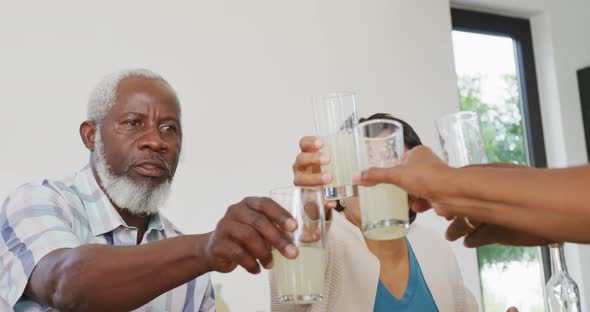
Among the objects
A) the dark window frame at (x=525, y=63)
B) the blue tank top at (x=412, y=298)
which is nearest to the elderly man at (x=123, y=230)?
the blue tank top at (x=412, y=298)

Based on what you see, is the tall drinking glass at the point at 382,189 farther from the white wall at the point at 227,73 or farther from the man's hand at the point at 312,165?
the white wall at the point at 227,73

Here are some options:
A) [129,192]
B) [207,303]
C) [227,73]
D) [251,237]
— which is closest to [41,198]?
[129,192]

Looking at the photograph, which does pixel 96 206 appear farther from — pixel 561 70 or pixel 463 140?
pixel 561 70

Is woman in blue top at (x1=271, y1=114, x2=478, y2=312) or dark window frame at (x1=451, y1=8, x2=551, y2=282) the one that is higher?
dark window frame at (x1=451, y1=8, x2=551, y2=282)

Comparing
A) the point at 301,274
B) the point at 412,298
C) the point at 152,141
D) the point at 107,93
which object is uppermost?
the point at 107,93

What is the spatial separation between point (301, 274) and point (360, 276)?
2.30ft

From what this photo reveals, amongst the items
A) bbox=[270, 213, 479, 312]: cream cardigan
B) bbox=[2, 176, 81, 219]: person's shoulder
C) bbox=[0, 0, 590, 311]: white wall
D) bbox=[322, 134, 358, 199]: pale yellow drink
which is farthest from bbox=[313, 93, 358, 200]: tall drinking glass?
bbox=[0, 0, 590, 311]: white wall

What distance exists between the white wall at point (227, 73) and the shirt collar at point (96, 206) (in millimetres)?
631

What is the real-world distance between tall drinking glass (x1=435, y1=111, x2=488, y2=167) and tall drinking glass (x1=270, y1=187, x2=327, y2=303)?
24cm

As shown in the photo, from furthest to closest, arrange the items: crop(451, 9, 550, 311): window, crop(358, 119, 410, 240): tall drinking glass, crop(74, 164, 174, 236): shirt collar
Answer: crop(451, 9, 550, 311): window < crop(74, 164, 174, 236): shirt collar < crop(358, 119, 410, 240): tall drinking glass

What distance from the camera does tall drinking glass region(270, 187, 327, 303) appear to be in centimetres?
125

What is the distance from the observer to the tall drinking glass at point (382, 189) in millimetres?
1217

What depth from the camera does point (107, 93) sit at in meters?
2.08

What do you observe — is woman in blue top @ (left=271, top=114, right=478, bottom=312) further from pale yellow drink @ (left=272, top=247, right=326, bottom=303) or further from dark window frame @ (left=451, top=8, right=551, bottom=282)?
dark window frame @ (left=451, top=8, right=551, bottom=282)
